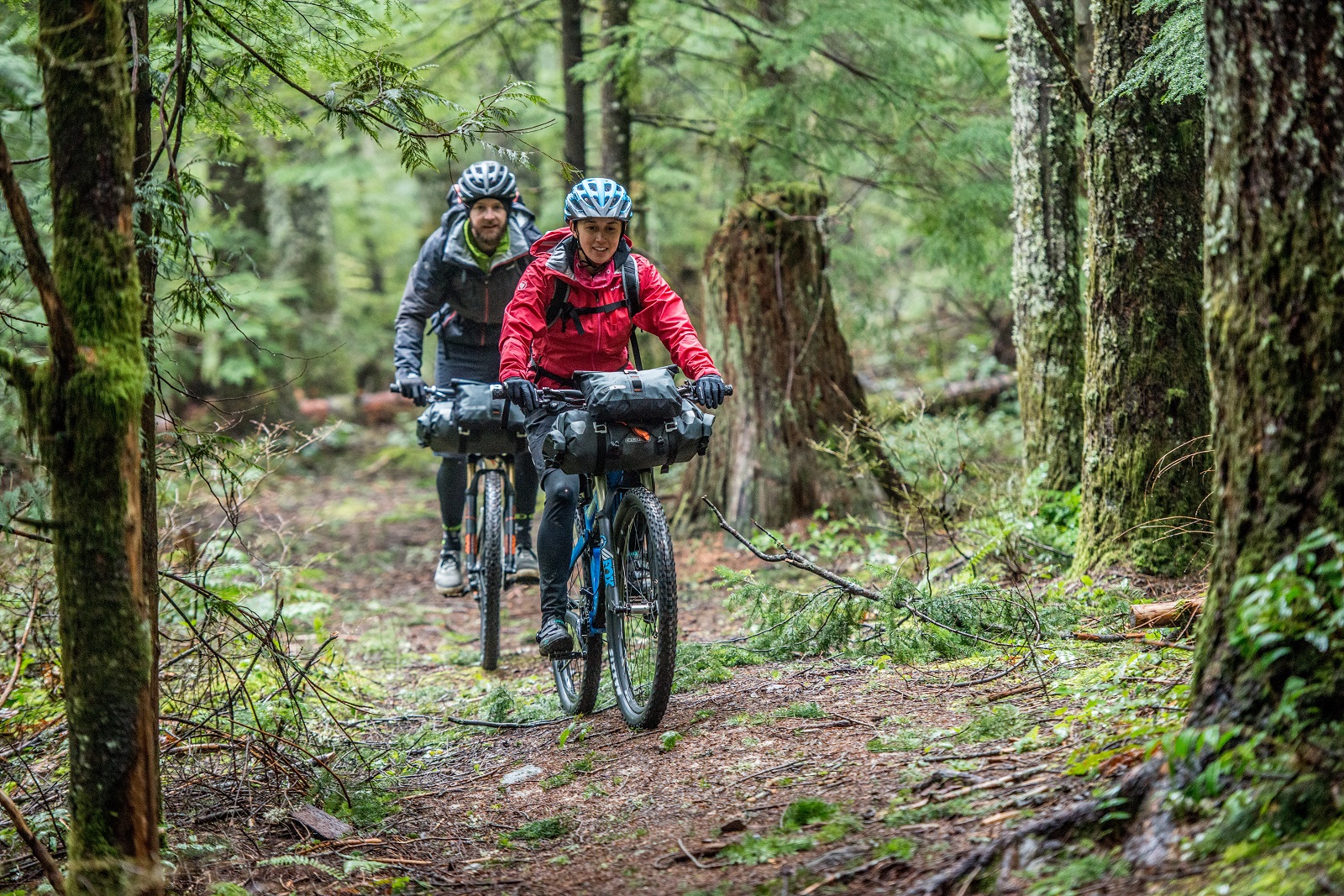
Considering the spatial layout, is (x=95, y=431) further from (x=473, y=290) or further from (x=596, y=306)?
(x=473, y=290)

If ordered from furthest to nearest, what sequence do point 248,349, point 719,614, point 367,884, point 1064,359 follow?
point 248,349 < point 719,614 < point 1064,359 < point 367,884

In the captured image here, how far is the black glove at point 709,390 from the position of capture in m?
4.75

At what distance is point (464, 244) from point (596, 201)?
215 centimetres

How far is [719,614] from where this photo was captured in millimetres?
7805

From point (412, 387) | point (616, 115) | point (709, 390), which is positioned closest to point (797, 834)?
point (709, 390)

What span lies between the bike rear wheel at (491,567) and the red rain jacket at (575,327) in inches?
72.9

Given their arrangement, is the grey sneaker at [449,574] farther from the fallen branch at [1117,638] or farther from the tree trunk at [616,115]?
the tree trunk at [616,115]

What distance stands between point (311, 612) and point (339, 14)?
5187 mm

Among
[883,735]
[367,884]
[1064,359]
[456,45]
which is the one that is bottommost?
[367,884]

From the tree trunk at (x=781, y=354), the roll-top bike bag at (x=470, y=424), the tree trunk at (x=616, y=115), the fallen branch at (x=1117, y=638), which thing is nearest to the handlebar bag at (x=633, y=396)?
the roll-top bike bag at (x=470, y=424)

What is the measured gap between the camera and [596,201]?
189 inches

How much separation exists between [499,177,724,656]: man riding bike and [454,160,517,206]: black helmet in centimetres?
165

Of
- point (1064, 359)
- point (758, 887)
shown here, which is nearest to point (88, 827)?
point (758, 887)

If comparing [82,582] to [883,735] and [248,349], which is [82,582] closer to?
[883,735]
